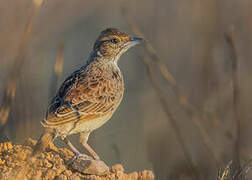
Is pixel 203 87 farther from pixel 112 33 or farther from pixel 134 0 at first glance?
pixel 134 0

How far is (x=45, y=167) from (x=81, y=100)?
1.33 metres

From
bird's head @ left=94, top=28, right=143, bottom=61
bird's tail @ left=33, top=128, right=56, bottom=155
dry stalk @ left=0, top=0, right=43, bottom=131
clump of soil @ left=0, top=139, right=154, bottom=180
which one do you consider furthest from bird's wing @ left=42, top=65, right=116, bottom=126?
dry stalk @ left=0, top=0, right=43, bottom=131

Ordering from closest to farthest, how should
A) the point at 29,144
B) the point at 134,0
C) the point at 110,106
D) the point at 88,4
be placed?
1. the point at 29,144
2. the point at 110,106
3. the point at 88,4
4. the point at 134,0

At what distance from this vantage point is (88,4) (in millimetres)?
13180

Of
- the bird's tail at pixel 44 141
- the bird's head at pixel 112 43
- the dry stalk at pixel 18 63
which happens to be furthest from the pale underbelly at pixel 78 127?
the dry stalk at pixel 18 63

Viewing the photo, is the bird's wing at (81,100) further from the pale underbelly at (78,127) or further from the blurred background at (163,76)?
the blurred background at (163,76)

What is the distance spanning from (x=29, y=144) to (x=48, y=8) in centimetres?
536

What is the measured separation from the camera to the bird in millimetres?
6266

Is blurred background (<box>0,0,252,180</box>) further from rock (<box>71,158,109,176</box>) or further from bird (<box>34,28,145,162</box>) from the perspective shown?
rock (<box>71,158,109,176</box>)

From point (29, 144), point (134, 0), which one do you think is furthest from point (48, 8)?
point (29, 144)

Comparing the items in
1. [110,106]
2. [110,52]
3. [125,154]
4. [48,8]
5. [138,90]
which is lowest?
[125,154]

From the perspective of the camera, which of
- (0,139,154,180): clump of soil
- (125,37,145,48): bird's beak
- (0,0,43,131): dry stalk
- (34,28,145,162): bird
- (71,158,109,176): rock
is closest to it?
(0,0,43,131): dry stalk

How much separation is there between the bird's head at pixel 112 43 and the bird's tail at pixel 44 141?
5.93ft

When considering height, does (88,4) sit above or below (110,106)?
above
